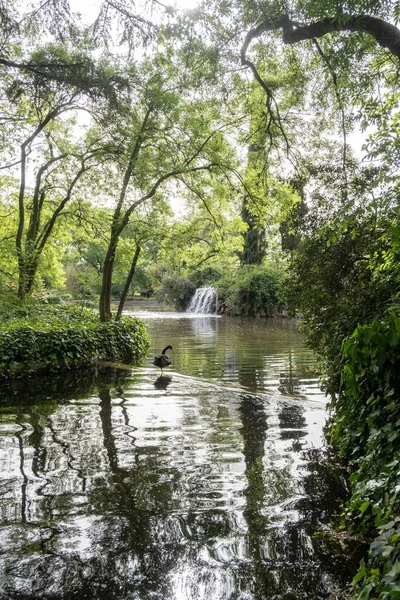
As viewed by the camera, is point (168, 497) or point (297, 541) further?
point (168, 497)

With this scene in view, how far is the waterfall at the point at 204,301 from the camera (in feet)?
119

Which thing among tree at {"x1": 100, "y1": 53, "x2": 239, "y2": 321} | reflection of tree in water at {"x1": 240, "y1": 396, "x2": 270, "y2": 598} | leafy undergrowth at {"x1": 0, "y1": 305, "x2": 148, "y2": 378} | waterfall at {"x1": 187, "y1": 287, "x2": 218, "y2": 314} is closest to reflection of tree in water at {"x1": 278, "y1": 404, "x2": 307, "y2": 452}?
reflection of tree in water at {"x1": 240, "y1": 396, "x2": 270, "y2": 598}

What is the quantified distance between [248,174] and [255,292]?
18006 mm

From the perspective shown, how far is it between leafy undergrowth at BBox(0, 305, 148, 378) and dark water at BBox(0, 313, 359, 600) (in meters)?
1.01

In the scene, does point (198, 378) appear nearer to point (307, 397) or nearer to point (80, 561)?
point (307, 397)

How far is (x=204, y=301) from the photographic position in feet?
122

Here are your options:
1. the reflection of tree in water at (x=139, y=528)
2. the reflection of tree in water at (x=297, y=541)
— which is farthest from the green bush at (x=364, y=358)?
the reflection of tree in water at (x=139, y=528)

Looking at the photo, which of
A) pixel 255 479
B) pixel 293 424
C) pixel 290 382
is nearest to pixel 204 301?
pixel 290 382

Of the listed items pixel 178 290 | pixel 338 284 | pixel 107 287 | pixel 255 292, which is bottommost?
pixel 338 284

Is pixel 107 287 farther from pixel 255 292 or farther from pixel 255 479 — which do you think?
pixel 255 292

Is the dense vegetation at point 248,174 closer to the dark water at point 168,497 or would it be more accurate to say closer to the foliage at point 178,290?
the dark water at point 168,497

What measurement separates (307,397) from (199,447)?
3771 mm

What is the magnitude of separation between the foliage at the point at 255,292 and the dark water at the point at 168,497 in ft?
75.0

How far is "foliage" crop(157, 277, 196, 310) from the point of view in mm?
39438
